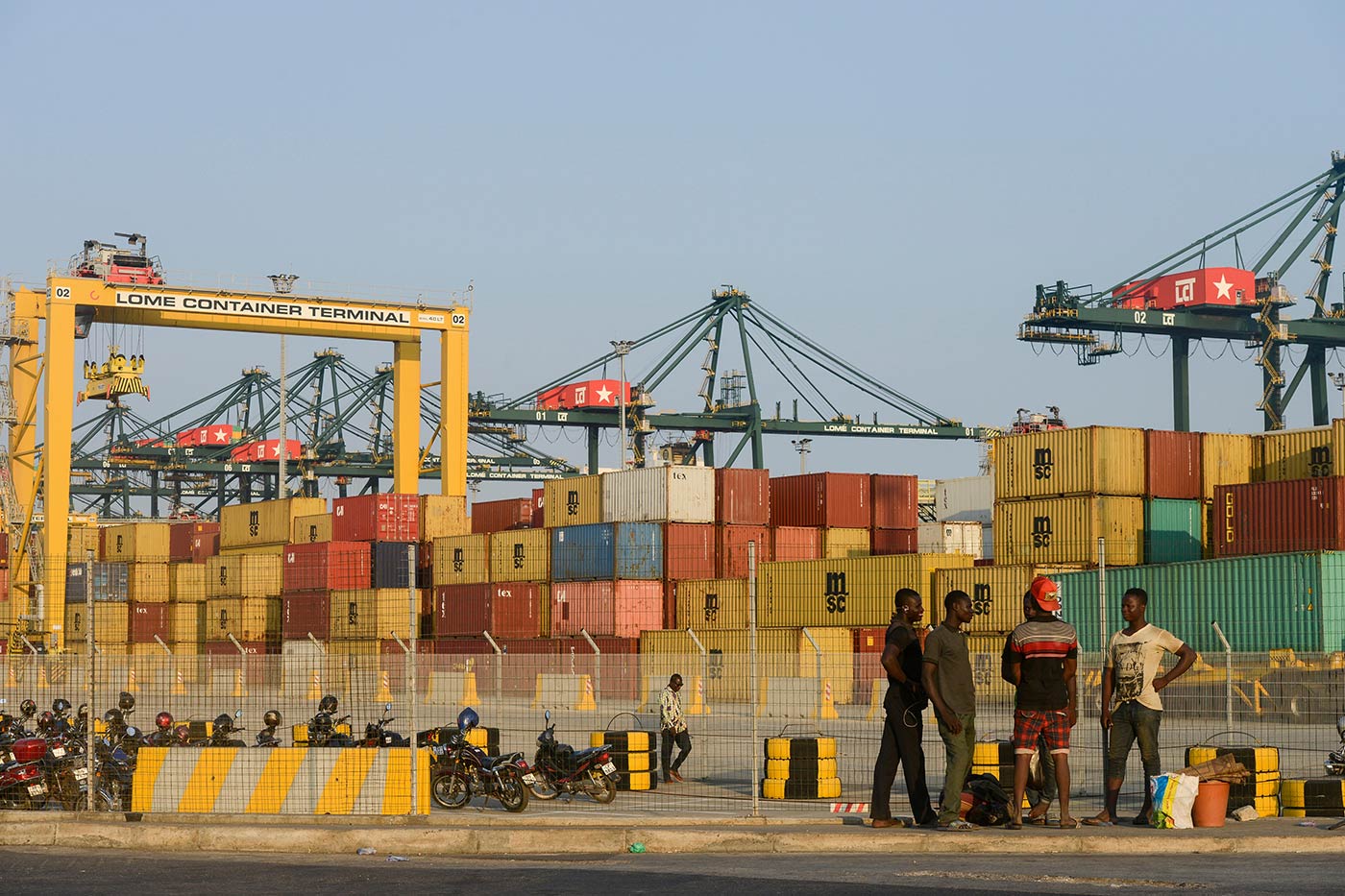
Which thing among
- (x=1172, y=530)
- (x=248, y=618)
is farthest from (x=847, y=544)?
(x=248, y=618)

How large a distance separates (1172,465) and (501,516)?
81.6 feet

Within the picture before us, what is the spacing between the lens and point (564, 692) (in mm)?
22500

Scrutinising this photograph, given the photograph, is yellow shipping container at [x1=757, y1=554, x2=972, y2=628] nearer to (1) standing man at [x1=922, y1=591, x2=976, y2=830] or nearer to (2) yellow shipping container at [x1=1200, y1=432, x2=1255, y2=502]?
(2) yellow shipping container at [x1=1200, y1=432, x2=1255, y2=502]

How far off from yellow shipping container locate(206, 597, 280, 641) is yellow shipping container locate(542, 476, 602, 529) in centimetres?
1250

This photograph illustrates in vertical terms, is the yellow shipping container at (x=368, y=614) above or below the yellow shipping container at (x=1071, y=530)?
below

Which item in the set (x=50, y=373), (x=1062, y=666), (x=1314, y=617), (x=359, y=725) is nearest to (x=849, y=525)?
(x=1314, y=617)

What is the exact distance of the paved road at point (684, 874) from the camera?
35.7 feet

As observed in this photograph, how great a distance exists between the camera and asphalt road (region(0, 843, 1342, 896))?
10.9 m

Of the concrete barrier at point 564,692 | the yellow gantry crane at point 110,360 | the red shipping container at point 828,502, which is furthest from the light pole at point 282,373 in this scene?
the concrete barrier at point 564,692

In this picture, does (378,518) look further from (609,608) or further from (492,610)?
(609,608)

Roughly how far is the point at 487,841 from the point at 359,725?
36.2ft

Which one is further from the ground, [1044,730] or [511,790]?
[1044,730]

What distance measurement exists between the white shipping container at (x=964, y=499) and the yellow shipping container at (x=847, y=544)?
32.9 metres

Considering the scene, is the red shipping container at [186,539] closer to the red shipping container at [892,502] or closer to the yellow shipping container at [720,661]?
the red shipping container at [892,502]
